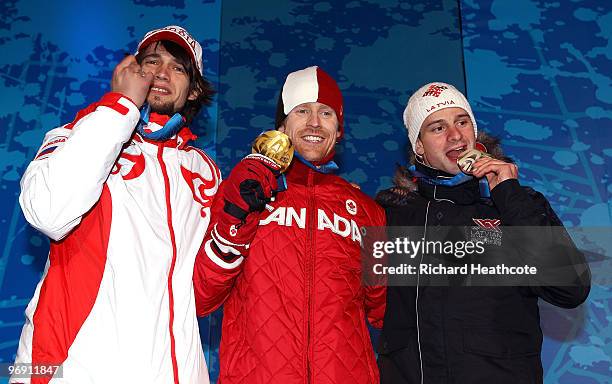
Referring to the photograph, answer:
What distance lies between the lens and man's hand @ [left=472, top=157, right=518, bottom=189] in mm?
1991

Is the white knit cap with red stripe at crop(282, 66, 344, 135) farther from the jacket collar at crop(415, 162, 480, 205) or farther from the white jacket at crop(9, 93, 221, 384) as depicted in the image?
the white jacket at crop(9, 93, 221, 384)

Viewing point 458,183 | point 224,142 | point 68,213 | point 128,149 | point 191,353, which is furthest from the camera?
point 224,142

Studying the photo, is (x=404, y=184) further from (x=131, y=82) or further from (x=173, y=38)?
(x=131, y=82)

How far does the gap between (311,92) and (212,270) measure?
787mm

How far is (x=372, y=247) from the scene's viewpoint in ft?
7.14

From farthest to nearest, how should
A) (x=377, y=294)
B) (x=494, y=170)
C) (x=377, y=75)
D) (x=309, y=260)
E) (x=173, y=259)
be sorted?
(x=377, y=75) → (x=377, y=294) → (x=494, y=170) → (x=309, y=260) → (x=173, y=259)

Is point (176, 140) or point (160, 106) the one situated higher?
point (160, 106)

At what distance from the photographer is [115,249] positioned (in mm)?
1718

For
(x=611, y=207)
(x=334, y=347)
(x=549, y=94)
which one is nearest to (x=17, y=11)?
(x=334, y=347)

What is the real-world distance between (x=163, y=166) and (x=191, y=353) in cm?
55

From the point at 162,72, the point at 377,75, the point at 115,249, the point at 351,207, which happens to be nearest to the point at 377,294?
the point at 351,207

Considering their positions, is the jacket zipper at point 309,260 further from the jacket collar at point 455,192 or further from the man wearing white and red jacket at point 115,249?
the jacket collar at point 455,192

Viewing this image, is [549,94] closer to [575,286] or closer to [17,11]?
[575,286]

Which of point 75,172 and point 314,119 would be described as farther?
point 314,119
